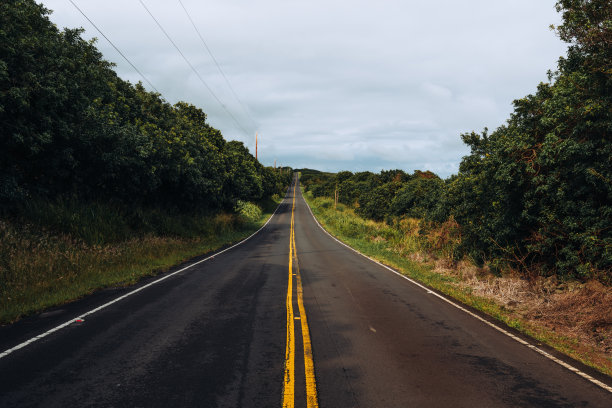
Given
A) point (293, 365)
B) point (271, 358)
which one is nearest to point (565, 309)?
point (293, 365)

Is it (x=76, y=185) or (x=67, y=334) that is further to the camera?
(x=76, y=185)

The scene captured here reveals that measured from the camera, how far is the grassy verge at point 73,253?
7.90 metres

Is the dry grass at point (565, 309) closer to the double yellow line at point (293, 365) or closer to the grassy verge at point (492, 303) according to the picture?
the grassy verge at point (492, 303)

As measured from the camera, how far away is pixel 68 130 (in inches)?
431

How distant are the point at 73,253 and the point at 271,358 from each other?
9106mm

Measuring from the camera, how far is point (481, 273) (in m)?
11.8

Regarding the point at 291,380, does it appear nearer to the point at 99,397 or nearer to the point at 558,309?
the point at 99,397

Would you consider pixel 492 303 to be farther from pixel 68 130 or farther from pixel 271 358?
pixel 68 130

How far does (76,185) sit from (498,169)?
16.0 metres

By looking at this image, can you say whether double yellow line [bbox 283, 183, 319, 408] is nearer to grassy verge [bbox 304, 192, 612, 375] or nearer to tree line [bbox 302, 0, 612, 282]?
grassy verge [bbox 304, 192, 612, 375]

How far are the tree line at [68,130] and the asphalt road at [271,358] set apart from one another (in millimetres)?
6047

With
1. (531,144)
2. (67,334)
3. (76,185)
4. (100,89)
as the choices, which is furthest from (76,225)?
(531,144)

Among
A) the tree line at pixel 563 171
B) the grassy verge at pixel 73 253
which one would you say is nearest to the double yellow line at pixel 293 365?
the grassy verge at pixel 73 253

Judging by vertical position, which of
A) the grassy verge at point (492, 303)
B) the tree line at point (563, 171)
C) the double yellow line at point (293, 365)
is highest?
the tree line at point (563, 171)
